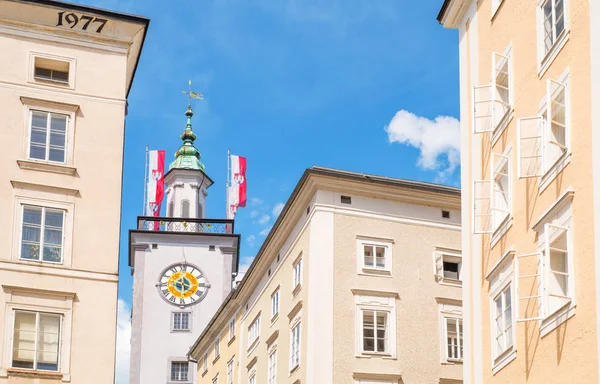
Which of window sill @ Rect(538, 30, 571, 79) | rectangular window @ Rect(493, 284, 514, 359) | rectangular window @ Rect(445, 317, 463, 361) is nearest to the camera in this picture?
window sill @ Rect(538, 30, 571, 79)

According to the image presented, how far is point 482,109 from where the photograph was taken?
3108 centimetres

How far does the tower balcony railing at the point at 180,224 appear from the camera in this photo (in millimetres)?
84062

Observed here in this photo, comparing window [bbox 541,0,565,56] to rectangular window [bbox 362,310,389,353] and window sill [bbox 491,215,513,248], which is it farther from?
rectangular window [bbox 362,310,389,353]

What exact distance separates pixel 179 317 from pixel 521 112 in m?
54.5

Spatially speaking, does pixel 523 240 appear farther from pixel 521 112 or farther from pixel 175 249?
pixel 175 249

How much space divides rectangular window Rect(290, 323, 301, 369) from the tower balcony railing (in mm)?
36831

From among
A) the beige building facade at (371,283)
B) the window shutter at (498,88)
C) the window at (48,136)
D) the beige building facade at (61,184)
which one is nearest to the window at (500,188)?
the window shutter at (498,88)

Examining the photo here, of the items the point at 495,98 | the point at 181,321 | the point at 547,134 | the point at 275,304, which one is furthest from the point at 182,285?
the point at 547,134

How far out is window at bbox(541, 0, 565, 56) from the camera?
27.0 meters

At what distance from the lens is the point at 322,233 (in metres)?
46.4

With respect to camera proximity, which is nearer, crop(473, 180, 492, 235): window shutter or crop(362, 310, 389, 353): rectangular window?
crop(473, 180, 492, 235): window shutter

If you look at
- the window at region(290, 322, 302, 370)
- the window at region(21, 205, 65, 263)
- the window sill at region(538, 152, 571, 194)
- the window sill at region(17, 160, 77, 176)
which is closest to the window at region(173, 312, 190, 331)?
the window at region(290, 322, 302, 370)

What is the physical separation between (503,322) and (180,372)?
51.0 m

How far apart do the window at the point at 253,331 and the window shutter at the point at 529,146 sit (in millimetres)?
28934
